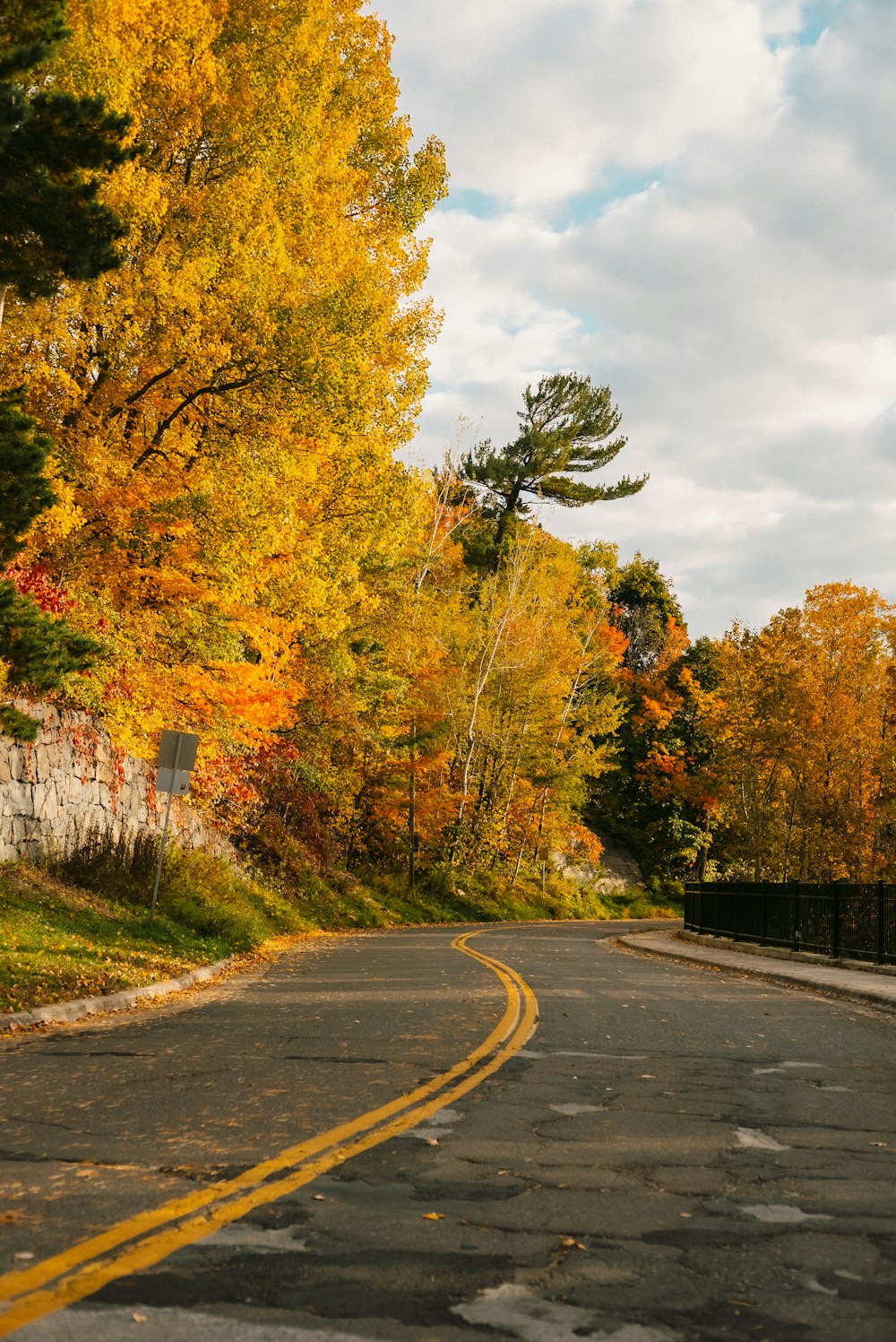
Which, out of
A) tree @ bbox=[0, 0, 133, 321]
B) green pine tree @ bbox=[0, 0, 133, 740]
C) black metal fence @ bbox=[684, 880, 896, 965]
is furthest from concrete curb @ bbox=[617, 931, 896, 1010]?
tree @ bbox=[0, 0, 133, 321]

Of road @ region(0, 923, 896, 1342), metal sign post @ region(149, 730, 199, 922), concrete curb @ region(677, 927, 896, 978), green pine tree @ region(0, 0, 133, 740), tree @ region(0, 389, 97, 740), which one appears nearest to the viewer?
road @ region(0, 923, 896, 1342)

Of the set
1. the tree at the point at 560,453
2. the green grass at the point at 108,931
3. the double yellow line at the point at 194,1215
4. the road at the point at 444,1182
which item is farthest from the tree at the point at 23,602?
the tree at the point at 560,453

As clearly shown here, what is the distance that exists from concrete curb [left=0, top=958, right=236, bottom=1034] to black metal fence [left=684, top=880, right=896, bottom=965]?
35.4 ft

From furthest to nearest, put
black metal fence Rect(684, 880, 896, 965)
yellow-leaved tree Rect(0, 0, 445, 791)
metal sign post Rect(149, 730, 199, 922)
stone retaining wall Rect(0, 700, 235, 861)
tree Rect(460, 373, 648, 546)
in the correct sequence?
tree Rect(460, 373, 648, 546) → black metal fence Rect(684, 880, 896, 965) → metal sign post Rect(149, 730, 199, 922) → stone retaining wall Rect(0, 700, 235, 861) → yellow-leaved tree Rect(0, 0, 445, 791)

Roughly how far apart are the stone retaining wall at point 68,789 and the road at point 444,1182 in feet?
24.6

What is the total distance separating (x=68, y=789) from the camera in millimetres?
20109

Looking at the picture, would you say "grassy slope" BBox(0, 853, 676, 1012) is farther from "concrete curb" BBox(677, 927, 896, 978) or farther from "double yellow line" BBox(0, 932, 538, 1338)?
"concrete curb" BBox(677, 927, 896, 978)

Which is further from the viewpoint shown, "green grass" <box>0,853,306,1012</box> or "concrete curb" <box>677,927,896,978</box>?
"concrete curb" <box>677,927,896,978</box>

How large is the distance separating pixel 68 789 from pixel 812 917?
13.6 m

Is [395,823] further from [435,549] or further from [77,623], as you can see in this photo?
[77,623]

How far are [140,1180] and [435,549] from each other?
3873cm

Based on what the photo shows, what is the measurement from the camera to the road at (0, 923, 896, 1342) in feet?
13.4

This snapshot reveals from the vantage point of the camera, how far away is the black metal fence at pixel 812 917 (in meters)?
19.9

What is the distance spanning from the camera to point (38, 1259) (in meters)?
4.45
